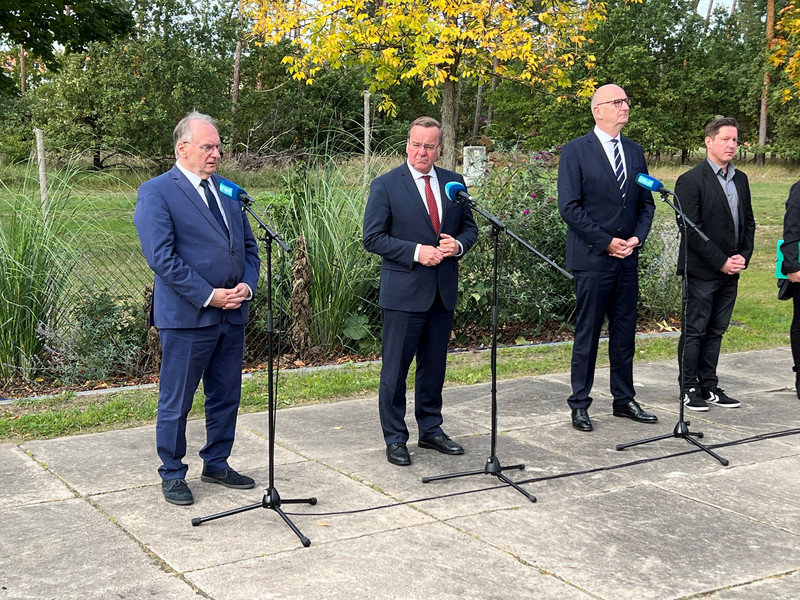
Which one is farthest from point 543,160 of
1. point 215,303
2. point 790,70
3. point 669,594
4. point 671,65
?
point 671,65

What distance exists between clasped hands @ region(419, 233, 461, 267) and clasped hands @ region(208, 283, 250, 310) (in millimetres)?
1120

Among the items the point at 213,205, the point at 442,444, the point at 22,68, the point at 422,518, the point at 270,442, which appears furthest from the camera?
the point at 22,68

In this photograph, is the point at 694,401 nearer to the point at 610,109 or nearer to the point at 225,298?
the point at 610,109

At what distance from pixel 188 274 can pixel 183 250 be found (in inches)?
7.4

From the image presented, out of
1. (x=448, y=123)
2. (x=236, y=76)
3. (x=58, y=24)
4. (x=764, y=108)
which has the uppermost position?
(x=764, y=108)

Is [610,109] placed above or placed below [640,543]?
above

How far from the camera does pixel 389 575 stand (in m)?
3.87

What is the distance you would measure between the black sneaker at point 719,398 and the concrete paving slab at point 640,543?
2224mm

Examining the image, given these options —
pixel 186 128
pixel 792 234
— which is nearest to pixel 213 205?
pixel 186 128

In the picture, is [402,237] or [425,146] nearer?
[425,146]

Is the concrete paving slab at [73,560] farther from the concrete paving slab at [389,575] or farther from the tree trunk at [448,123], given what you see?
the tree trunk at [448,123]

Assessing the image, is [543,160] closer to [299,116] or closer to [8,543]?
[8,543]

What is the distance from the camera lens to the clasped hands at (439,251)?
210 inches

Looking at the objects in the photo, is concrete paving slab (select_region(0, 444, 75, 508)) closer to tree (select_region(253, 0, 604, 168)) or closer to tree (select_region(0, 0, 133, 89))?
tree (select_region(253, 0, 604, 168))
